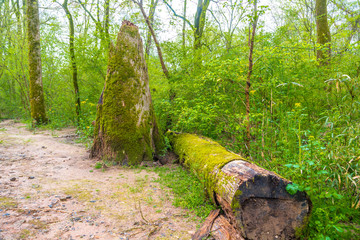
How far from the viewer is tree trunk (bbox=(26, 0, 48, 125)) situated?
955cm

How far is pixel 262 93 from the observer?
491 centimetres

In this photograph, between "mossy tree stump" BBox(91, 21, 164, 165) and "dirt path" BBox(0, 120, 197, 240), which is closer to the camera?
"dirt path" BBox(0, 120, 197, 240)

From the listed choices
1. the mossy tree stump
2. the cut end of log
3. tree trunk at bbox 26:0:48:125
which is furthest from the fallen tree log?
tree trunk at bbox 26:0:48:125

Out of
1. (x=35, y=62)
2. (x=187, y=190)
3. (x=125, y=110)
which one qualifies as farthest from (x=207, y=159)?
(x=35, y=62)

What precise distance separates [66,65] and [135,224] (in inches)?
392

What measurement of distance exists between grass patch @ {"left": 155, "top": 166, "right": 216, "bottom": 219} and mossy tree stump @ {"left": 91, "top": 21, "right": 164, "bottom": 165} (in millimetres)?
849

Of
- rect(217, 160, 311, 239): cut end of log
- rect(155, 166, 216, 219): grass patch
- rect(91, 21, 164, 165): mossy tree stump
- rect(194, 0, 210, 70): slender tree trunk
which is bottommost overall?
rect(155, 166, 216, 219): grass patch

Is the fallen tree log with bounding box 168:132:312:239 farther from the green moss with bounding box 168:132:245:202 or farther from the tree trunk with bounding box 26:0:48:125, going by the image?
the tree trunk with bounding box 26:0:48:125

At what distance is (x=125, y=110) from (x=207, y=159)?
8.00 ft

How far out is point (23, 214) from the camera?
256 centimetres

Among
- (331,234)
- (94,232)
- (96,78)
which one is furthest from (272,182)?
(96,78)

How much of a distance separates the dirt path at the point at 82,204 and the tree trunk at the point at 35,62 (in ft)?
19.5

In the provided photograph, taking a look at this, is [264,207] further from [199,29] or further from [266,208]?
[199,29]

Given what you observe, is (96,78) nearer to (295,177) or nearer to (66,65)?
(66,65)
